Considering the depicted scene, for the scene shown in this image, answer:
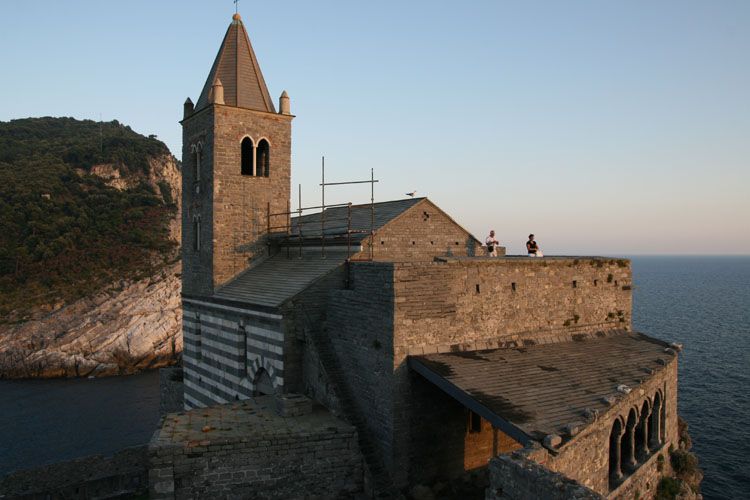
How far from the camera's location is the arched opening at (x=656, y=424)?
16.1 metres

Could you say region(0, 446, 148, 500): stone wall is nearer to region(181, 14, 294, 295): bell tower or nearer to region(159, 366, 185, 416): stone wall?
region(159, 366, 185, 416): stone wall

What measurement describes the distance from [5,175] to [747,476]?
92.2 meters

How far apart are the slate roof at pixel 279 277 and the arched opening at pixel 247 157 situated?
166 inches

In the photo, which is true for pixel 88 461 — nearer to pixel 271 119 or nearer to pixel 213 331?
pixel 213 331

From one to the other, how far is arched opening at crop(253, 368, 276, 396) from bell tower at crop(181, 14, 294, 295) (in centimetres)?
565

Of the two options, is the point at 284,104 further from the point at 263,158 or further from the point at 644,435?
the point at 644,435

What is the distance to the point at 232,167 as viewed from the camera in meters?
24.5

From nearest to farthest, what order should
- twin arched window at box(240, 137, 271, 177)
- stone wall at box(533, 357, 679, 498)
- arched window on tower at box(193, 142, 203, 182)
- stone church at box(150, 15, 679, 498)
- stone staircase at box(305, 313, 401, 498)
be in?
stone wall at box(533, 357, 679, 498) < stone church at box(150, 15, 679, 498) < stone staircase at box(305, 313, 401, 498) < twin arched window at box(240, 137, 271, 177) < arched window on tower at box(193, 142, 203, 182)

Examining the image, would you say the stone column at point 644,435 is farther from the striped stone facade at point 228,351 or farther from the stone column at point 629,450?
the striped stone facade at point 228,351

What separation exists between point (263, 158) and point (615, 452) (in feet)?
63.1

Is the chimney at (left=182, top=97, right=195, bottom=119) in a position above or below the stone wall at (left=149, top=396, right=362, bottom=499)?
above

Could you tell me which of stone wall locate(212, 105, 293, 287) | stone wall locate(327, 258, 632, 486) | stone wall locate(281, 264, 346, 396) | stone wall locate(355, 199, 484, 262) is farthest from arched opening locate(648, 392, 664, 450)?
stone wall locate(212, 105, 293, 287)

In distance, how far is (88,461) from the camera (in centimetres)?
2267

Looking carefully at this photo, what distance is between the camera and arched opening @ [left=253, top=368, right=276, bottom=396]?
1978cm
